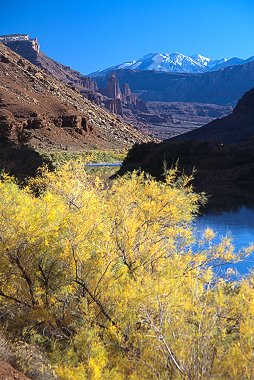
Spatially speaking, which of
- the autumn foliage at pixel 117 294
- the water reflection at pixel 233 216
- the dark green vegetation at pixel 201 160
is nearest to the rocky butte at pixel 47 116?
the dark green vegetation at pixel 201 160

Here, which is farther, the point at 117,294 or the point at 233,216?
the point at 233,216

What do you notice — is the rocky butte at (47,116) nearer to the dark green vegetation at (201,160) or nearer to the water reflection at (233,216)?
the dark green vegetation at (201,160)

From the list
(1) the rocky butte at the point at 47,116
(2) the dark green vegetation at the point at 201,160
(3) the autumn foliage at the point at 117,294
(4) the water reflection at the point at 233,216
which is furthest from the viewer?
(1) the rocky butte at the point at 47,116

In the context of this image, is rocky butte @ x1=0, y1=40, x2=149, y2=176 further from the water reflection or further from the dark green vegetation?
the water reflection

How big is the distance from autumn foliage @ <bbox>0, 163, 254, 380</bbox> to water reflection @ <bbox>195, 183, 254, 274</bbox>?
15.2 feet

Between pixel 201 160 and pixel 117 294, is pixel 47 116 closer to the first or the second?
pixel 201 160

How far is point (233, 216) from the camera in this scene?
26.1 m

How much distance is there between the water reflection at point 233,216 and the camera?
1930 cm

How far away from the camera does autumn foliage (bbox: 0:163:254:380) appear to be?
23.0ft

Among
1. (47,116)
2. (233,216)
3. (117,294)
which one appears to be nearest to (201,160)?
(233,216)

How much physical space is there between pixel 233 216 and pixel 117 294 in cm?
1795

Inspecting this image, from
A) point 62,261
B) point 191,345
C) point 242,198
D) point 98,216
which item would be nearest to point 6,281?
point 62,261

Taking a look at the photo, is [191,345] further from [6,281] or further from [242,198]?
[242,198]

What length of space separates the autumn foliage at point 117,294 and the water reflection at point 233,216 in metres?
4.64
